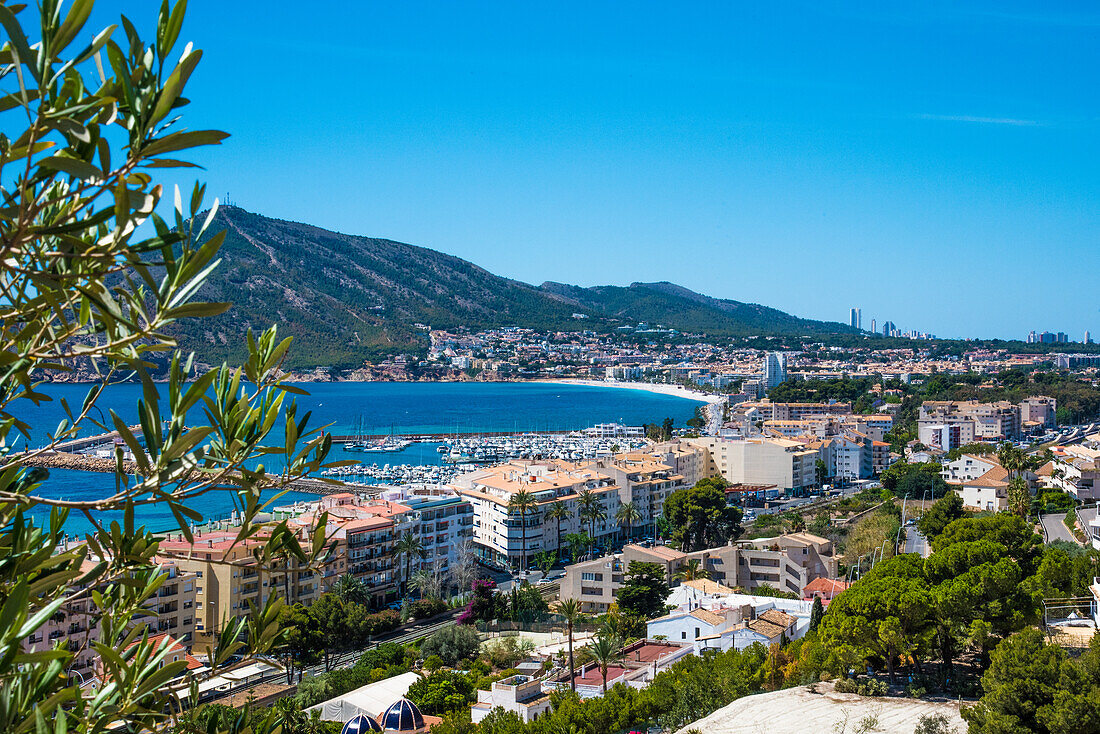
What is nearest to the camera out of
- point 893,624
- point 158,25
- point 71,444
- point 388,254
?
point 158,25

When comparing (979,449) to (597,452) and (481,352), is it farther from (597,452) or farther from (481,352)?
(481,352)

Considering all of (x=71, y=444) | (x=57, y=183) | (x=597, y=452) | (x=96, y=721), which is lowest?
(x=597, y=452)

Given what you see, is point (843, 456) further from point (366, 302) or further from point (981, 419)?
point (366, 302)

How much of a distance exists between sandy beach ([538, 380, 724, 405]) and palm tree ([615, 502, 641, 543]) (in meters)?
49.0

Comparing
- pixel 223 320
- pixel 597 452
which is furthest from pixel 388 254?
pixel 597 452

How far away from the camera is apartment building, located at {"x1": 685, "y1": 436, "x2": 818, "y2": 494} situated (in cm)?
3709

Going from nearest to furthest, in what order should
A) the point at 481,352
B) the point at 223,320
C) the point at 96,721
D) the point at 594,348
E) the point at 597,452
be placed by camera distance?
the point at 96,721, the point at 597,452, the point at 223,320, the point at 481,352, the point at 594,348

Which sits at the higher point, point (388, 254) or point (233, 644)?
point (388, 254)

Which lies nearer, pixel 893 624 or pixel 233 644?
pixel 233 644

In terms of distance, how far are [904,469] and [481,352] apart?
9458 cm

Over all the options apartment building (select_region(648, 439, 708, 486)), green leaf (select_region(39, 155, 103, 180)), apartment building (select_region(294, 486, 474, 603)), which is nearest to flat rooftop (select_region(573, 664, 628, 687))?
apartment building (select_region(294, 486, 474, 603))

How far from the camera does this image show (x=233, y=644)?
66.6 inches

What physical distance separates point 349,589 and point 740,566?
939 cm

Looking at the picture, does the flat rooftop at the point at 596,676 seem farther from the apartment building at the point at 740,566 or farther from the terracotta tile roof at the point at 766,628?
the apartment building at the point at 740,566
